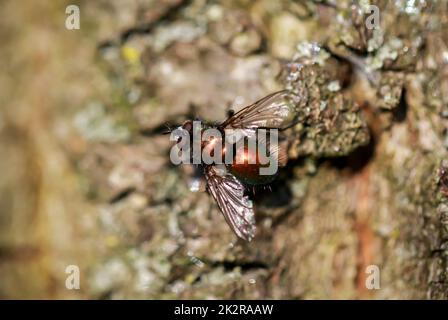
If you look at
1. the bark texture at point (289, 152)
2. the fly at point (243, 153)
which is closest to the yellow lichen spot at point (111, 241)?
the bark texture at point (289, 152)

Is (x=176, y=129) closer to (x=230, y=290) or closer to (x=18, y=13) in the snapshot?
(x=230, y=290)

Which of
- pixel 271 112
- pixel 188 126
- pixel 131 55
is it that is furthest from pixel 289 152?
pixel 131 55

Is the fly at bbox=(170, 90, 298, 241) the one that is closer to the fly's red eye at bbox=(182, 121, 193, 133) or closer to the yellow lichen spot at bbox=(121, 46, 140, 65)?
the fly's red eye at bbox=(182, 121, 193, 133)

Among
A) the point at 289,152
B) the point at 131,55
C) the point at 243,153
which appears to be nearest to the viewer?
the point at 243,153

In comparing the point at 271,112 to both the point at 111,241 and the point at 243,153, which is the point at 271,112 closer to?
the point at 243,153

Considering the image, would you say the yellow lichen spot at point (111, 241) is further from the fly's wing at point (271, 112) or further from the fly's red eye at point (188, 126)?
the fly's wing at point (271, 112)

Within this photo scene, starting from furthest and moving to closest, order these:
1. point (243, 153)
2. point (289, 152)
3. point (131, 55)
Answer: point (131, 55), point (289, 152), point (243, 153)
